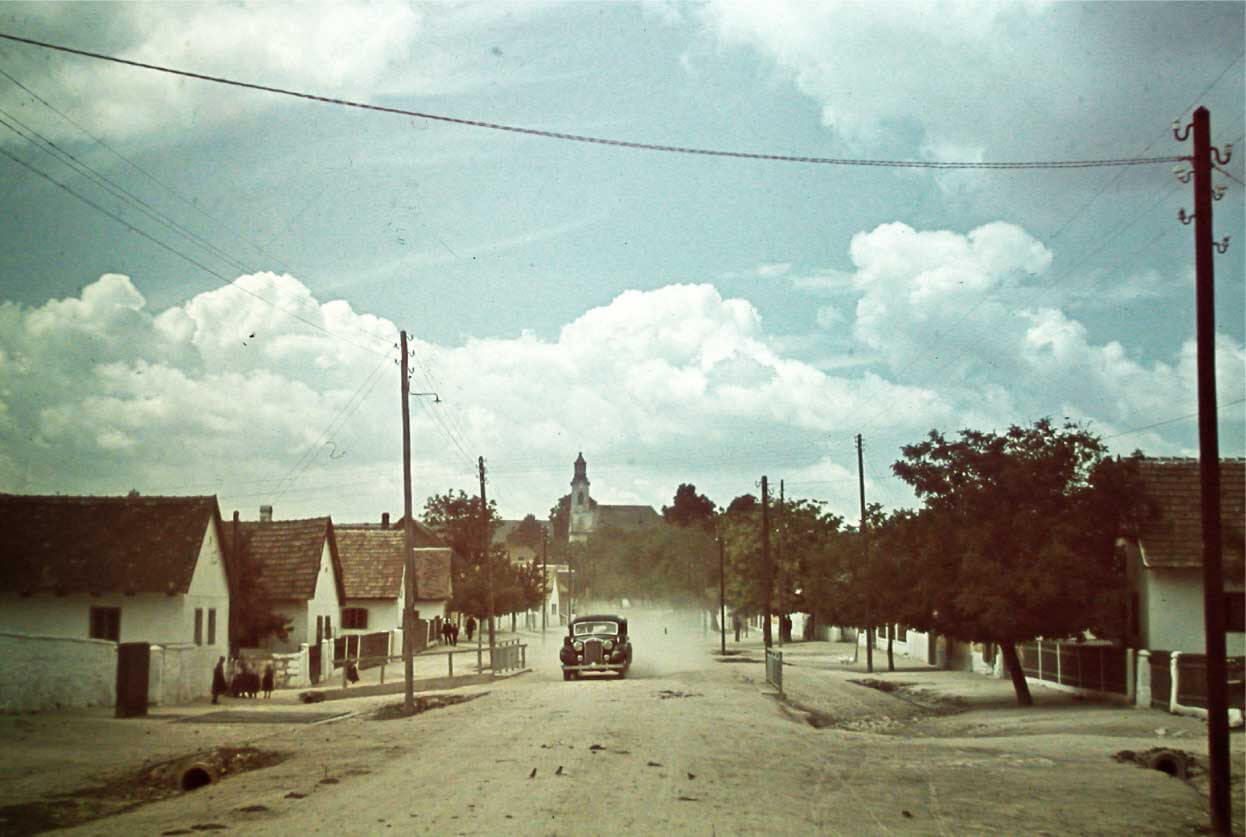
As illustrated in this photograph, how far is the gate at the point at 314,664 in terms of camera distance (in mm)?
40906

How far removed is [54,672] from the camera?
85.4ft

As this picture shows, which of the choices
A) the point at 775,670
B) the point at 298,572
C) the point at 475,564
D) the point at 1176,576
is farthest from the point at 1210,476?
the point at 475,564

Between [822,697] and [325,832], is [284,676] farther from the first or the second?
[325,832]

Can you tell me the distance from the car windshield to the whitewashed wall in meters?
18.1

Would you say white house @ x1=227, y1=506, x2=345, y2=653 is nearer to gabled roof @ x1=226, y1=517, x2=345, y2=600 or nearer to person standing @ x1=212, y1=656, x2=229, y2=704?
gabled roof @ x1=226, y1=517, x2=345, y2=600

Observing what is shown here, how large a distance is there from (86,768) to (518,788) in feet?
25.0

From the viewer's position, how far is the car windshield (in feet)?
140

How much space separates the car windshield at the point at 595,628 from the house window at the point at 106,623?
15.3m

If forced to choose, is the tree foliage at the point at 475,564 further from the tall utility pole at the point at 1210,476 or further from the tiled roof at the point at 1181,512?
the tall utility pole at the point at 1210,476

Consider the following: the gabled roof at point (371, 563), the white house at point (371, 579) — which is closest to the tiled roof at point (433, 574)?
the gabled roof at point (371, 563)

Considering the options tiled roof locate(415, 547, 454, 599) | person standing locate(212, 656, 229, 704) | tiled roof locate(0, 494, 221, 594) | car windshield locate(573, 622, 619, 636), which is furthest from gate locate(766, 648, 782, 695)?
tiled roof locate(415, 547, 454, 599)

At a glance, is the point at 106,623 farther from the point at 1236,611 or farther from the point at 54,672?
the point at 1236,611

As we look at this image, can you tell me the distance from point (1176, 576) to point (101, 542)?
3074cm

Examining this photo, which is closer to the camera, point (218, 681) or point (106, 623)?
point (218, 681)
